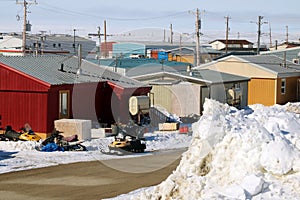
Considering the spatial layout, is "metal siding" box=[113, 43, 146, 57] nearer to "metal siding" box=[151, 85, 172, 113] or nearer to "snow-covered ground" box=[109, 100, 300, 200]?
"metal siding" box=[151, 85, 172, 113]

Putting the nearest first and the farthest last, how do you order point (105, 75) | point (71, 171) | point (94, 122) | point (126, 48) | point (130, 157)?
point (71, 171)
point (130, 157)
point (94, 122)
point (105, 75)
point (126, 48)

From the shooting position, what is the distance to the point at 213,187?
12.5 metres

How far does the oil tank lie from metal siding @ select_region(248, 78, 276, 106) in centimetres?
1521

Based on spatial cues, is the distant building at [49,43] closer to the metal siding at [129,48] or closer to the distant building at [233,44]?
the metal siding at [129,48]

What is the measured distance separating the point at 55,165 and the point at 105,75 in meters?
12.8

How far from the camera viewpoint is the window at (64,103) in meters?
28.5

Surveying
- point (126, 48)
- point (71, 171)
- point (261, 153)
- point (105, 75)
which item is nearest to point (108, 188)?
point (71, 171)

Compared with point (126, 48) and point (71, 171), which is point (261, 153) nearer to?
point (71, 171)

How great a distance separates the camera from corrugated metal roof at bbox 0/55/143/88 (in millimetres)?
28656

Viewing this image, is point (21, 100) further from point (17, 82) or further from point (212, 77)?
point (212, 77)

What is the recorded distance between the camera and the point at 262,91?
4462cm

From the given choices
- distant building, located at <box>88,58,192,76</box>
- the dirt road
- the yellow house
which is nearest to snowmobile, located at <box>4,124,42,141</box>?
the dirt road

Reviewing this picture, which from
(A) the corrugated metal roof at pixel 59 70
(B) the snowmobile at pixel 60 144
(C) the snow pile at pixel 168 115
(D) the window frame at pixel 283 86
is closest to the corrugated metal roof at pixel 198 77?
(C) the snow pile at pixel 168 115

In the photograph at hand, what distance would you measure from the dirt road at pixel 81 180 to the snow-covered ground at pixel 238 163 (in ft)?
13.9
